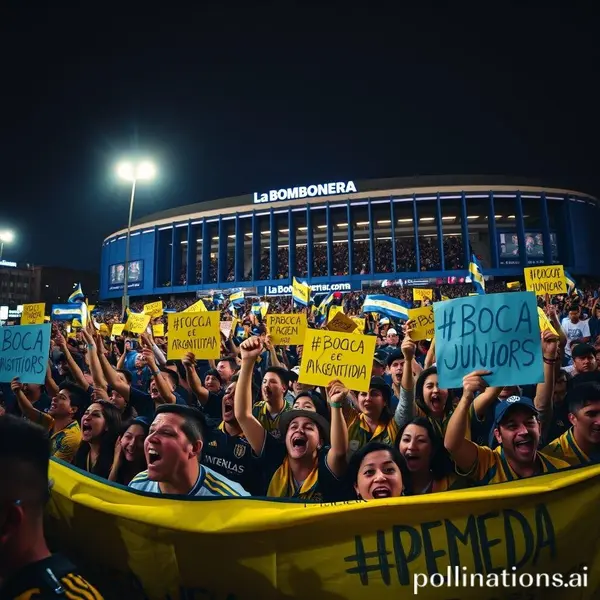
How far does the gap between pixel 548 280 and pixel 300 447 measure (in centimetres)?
704

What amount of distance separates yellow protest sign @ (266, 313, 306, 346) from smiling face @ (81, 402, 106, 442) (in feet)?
11.9

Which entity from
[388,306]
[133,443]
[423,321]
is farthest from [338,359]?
[388,306]

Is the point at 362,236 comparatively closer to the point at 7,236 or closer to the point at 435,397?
the point at 7,236

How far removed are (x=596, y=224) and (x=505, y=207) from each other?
359 inches

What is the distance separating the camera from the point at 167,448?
3.12 meters

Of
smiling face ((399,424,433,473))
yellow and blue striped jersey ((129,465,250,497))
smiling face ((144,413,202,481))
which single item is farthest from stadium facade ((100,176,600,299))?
smiling face ((144,413,202,481))

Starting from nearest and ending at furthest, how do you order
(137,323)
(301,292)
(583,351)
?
(583,351) → (137,323) → (301,292)

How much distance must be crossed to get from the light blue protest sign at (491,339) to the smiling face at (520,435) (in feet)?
1.17

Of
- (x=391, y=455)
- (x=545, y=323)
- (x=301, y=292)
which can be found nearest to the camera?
(x=391, y=455)

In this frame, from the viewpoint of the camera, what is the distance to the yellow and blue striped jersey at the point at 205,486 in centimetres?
313

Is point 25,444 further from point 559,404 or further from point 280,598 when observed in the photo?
point 559,404

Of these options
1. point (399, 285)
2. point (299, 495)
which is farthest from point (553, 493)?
point (399, 285)

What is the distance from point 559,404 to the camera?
4.76 metres

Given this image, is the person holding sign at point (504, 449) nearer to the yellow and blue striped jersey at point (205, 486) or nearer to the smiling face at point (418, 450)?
the smiling face at point (418, 450)
